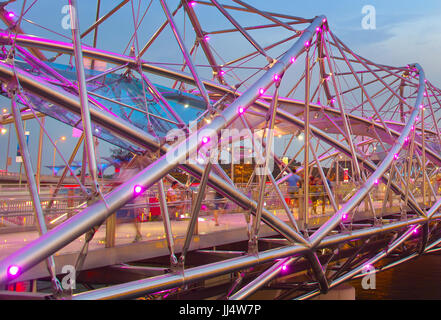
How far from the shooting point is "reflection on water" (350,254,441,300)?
3130 centimetres

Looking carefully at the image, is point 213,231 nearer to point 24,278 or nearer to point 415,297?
point 24,278

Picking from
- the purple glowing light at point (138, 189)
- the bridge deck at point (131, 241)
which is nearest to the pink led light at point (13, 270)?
the bridge deck at point (131, 241)

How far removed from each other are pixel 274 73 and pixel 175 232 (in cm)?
431

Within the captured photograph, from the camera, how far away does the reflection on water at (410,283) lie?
31.3m

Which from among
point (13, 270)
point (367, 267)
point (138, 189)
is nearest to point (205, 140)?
point (138, 189)

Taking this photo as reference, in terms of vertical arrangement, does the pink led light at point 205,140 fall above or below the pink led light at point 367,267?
above

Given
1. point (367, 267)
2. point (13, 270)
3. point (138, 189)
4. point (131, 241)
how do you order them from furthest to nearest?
1. point (367, 267)
2. point (131, 241)
3. point (138, 189)
4. point (13, 270)

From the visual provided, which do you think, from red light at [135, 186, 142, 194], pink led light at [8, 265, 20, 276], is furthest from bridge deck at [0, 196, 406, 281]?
red light at [135, 186, 142, 194]

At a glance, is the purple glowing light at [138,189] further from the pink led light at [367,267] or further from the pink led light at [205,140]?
the pink led light at [367,267]

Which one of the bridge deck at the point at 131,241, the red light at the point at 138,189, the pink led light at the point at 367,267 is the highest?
the red light at the point at 138,189

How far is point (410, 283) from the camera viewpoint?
3444 cm

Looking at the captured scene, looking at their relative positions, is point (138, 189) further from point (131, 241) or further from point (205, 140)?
point (131, 241)

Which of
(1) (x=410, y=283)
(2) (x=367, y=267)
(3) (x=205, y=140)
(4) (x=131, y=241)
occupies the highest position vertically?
(3) (x=205, y=140)

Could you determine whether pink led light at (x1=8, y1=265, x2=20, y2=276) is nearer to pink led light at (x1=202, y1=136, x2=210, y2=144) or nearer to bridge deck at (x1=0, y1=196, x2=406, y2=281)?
bridge deck at (x1=0, y1=196, x2=406, y2=281)
